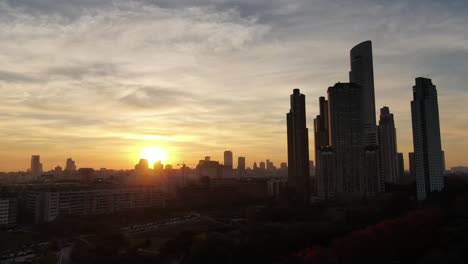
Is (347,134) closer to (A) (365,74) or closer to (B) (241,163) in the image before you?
(A) (365,74)

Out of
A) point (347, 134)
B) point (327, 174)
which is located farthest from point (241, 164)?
point (347, 134)

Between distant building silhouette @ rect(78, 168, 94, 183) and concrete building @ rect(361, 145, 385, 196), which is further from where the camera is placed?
distant building silhouette @ rect(78, 168, 94, 183)

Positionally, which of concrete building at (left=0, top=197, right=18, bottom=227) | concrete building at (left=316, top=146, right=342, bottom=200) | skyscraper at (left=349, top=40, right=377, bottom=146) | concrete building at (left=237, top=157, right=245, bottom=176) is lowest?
concrete building at (left=0, top=197, right=18, bottom=227)

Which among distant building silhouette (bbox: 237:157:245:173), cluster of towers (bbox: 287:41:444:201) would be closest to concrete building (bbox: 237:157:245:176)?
distant building silhouette (bbox: 237:157:245:173)

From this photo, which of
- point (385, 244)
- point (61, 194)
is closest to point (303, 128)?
point (61, 194)

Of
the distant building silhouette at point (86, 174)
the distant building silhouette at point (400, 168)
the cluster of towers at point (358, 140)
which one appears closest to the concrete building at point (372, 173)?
the cluster of towers at point (358, 140)

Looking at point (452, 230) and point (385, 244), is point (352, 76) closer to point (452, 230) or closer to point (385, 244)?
point (452, 230)

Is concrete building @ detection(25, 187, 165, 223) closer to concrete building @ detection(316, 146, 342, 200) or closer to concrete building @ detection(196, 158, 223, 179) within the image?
concrete building @ detection(316, 146, 342, 200)
